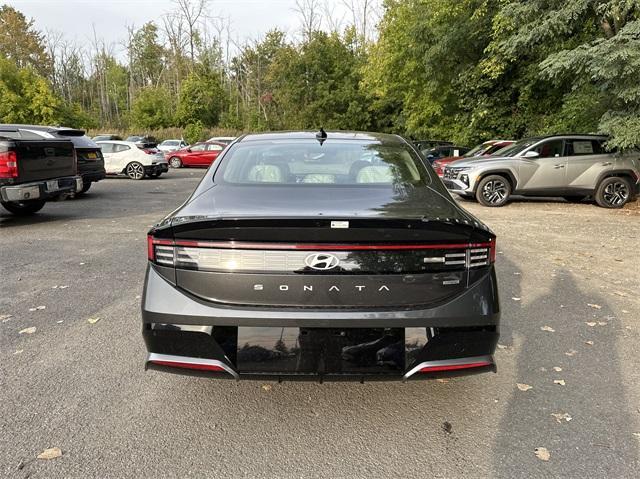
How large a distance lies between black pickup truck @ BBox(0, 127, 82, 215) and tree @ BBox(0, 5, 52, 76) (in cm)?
5358

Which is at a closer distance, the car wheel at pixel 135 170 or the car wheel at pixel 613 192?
the car wheel at pixel 613 192

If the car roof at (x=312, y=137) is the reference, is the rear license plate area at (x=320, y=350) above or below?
below

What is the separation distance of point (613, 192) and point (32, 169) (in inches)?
489

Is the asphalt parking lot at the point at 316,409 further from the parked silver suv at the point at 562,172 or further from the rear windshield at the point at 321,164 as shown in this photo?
the parked silver suv at the point at 562,172

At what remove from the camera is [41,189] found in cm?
816

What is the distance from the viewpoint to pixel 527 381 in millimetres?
3135

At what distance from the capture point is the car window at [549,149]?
1145cm

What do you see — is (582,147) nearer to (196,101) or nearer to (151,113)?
(196,101)

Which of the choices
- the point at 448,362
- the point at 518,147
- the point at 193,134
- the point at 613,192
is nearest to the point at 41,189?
the point at 448,362

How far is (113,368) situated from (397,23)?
25932 millimetres

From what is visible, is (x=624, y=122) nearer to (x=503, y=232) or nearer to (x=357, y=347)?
(x=503, y=232)

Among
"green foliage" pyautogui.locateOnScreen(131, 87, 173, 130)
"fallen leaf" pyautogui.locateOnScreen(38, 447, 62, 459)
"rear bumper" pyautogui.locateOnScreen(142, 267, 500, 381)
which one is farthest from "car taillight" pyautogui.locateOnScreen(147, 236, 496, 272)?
"green foliage" pyautogui.locateOnScreen(131, 87, 173, 130)

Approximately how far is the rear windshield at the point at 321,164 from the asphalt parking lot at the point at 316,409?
1.32m

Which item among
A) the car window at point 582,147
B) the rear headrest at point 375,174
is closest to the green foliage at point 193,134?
the car window at point 582,147
